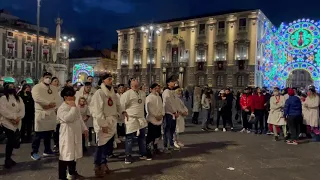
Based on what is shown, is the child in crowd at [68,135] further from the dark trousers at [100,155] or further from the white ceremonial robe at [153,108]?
the white ceremonial robe at [153,108]

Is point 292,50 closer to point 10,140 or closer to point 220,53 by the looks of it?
point 10,140

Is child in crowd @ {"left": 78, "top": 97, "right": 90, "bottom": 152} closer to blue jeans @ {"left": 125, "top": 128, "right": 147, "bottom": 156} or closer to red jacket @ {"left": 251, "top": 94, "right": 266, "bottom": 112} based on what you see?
blue jeans @ {"left": 125, "top": 128, "right": 147, "bottom": 156}

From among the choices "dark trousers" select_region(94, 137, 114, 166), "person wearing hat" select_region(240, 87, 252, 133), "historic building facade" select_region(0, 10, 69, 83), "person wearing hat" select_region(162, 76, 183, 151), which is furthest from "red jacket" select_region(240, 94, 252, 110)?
"historic building facade" select_region(0, 10, 69, 83)

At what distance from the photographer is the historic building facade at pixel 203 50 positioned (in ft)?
145

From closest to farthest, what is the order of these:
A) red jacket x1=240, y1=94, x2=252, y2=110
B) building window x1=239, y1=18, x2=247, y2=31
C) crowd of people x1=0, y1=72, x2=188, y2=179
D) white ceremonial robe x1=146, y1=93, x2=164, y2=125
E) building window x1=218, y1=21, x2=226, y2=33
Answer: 1. crowd of people x1=0, y1=72, x2=188, y2=179
2. white ceremonial robe x1=146, y1=93, x2=164, y2=125
3. red jacket x1=240, y1=94, x2=252, y2=110
4. building window x1=239, y1=18, x2=247, y2=31
5. building window x1=218, y1=21, x2=226, y2=33

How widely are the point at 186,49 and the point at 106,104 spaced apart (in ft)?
151

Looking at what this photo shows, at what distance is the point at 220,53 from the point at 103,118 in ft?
144

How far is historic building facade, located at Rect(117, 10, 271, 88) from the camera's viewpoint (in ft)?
145

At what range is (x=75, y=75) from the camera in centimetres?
4100

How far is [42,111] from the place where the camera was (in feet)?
22.5

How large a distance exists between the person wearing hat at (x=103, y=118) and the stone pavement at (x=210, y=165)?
32 centimetres

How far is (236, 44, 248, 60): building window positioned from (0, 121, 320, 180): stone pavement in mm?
37122

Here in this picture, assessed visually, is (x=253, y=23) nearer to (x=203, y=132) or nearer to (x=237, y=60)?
(x=237, y=60)

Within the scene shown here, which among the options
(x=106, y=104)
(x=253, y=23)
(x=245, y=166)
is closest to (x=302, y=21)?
(x=245, y=166)
